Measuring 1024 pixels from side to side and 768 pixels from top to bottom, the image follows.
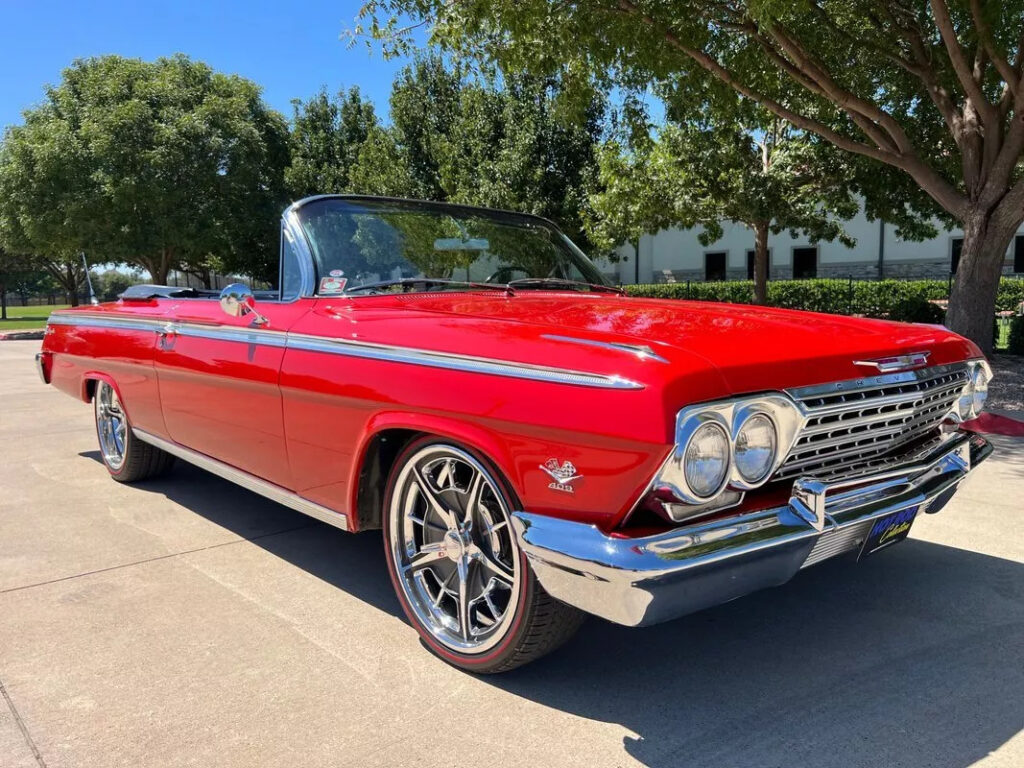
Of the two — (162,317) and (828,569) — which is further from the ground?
(162,317)

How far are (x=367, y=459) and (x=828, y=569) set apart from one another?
2.13 metres

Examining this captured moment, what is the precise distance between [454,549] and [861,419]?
140 centimetres

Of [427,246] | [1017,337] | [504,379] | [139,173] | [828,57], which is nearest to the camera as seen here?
[504,379]

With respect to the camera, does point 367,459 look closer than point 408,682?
No

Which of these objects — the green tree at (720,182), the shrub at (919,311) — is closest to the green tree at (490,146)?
the green tree at (720,182)

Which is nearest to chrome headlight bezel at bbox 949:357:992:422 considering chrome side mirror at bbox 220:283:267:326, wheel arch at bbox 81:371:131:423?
chrome side mirror at bbox 220:283:267:326

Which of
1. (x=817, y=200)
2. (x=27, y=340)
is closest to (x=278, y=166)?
(x=27, y=340)

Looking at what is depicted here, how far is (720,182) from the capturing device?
48.8 feet

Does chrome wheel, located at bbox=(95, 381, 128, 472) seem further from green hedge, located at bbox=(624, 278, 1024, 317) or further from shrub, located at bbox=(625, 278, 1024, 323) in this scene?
green hedge, located at bbox=(624, 278, 1024, 317)

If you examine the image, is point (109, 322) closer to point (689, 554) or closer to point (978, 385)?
point (689, 554)

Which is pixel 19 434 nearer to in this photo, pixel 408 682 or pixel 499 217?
pixel 499 217

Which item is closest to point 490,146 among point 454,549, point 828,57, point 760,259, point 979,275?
point 760,259

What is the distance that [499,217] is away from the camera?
435cm

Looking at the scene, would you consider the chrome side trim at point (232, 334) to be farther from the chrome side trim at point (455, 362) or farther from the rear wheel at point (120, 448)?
the rear wheel at point (120, 448)
